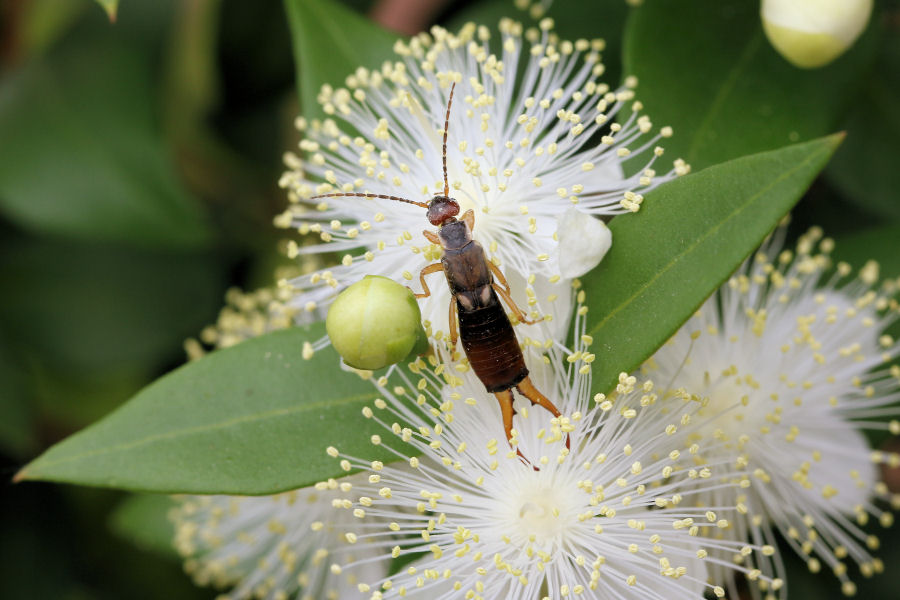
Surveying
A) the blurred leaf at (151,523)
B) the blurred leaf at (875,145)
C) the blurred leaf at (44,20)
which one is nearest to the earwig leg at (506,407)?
the blurred leaf at (875,145)

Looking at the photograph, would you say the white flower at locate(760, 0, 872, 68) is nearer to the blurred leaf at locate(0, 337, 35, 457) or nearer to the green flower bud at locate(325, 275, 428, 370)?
the green flower bud at locate(325, 275, 428, 370)

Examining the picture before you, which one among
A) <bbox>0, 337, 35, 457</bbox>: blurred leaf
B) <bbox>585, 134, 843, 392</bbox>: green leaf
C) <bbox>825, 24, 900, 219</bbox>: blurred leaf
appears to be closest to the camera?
<bbox>585, 134, 843, 392</bbox>: green leaf

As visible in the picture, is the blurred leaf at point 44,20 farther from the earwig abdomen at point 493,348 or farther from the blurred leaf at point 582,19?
the earwig abdomen at point 493,348

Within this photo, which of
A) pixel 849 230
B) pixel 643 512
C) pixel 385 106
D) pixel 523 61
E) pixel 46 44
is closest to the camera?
pixel 643 512

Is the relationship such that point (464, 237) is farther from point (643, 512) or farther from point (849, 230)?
point (849, 230)

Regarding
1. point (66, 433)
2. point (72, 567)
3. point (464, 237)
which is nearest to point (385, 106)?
point (464, 237)

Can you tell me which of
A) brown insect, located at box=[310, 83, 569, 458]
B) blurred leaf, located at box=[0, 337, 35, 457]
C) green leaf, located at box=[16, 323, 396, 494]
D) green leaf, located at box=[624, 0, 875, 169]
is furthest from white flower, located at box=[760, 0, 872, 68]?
blurred leaf, located at box=[0, 337, 35, 457]
